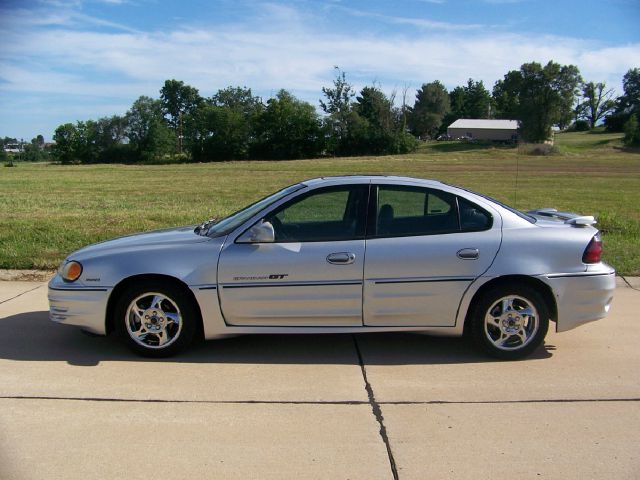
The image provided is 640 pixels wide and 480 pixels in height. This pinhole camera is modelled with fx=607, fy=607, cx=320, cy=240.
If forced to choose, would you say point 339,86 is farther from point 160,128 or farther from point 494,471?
point 494,471

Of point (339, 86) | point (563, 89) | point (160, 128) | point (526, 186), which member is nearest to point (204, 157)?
point (160, 128)

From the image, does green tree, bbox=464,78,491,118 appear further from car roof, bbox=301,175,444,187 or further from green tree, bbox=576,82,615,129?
car roof, bbox=301,175,444,187

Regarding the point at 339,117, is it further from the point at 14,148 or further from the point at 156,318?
the point at 156,318

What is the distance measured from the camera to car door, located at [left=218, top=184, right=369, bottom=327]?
4.82 meters

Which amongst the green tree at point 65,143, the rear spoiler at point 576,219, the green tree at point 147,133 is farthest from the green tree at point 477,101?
the rear spoiler at point 576,219

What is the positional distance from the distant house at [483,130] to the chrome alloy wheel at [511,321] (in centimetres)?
6918

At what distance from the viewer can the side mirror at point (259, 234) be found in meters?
4.85

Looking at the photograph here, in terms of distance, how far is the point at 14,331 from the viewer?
570 centimetres

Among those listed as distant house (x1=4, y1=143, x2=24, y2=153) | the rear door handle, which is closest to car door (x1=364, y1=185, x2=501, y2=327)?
the rear door handle

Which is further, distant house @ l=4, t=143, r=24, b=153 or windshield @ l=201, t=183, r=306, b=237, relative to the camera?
distant house @ l=4, t=143, r=24, b=153

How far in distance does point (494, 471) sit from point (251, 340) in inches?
108

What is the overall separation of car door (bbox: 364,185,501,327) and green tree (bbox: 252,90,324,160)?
78681 mm

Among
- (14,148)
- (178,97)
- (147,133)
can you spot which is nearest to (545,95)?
(147,133)

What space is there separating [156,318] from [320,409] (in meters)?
1.66
